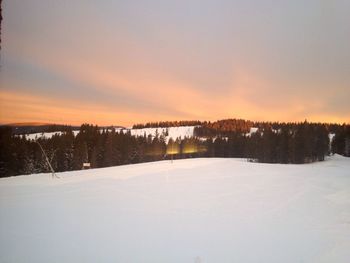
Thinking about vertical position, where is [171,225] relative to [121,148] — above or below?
above

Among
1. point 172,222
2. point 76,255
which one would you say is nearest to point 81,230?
point 76,255

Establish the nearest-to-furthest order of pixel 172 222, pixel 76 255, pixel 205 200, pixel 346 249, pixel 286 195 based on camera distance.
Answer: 1. pixel 76 255
2. pixel 346 249
3. pixel 172 222
4. pixel 205 200
5. pixel 286 195

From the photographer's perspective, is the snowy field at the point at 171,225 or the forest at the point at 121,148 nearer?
the snowy field at the point at 171,225

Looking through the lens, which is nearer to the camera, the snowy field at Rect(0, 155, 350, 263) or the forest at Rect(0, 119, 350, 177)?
the snowy field at Rect(0, 155, 350, 263)

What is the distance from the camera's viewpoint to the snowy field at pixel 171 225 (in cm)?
719

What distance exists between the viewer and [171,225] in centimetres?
957

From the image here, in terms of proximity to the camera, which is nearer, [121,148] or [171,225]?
[171,225]

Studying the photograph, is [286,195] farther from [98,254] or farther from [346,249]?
[98,254]

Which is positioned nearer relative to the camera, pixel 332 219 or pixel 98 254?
pixel 98 254

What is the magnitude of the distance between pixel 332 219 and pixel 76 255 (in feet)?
32.2

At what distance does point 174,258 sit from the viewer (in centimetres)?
696

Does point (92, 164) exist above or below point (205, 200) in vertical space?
below

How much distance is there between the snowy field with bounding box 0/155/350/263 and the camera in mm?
7188

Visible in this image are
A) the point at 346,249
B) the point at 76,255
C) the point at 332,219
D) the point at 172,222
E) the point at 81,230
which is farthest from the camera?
the point at 332,219
